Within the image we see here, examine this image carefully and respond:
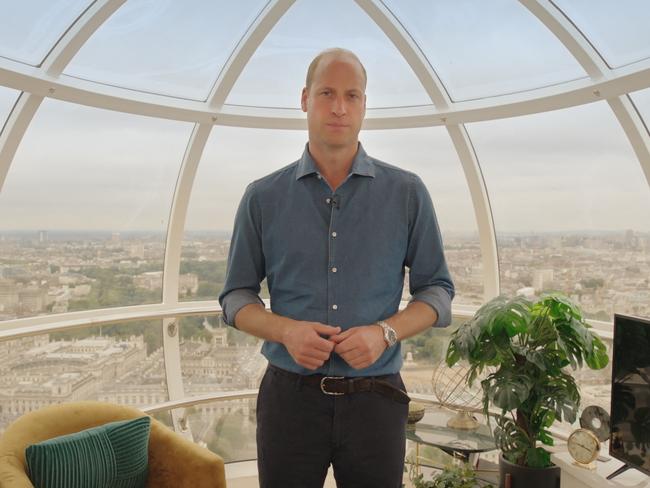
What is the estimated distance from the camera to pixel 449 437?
394 centimetres

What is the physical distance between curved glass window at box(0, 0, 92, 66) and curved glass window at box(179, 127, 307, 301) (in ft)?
5.20

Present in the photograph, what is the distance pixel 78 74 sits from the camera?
4363 millimetres

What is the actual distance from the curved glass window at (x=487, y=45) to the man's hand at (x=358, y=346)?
11.5 feet

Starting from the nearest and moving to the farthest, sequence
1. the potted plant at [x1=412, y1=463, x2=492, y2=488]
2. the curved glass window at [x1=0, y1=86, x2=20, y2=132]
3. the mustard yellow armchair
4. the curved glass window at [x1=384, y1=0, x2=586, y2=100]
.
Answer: the mustard yellow armchair
the potted plant at [x1=412, y1=463, x2=492, y2=488]
the curved glass window at [x1=384, y1=0, x2=586, y2=100]
the curved glass window at [x1=0, y1=86, x2=20, y2=132]

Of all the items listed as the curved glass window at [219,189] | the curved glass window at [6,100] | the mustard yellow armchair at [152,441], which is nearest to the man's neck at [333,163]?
the mustard yellow armchair at [152,441]

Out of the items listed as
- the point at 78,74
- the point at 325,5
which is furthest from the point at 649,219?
the point at 78,74

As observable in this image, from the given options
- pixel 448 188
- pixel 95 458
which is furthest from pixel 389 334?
pixel 448 188

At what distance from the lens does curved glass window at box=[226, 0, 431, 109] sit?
4.51 meters

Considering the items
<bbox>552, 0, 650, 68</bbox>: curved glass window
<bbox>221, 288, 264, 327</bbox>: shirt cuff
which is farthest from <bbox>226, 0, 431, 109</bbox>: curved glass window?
<bbox>221, 288, 264, 327</bbox>: shirt cuff

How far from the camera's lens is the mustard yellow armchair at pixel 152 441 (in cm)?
280

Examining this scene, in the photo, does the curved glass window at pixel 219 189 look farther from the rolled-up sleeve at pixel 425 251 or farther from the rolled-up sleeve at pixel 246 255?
the rolled-up sleeve at pixel 425 251

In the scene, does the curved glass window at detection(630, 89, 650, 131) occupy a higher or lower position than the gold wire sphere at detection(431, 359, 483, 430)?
higher

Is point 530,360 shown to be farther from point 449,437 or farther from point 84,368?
point 84,368

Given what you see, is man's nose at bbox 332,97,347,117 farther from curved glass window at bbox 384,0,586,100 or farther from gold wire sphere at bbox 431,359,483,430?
curved glass window at bbox 384,0,586,100
